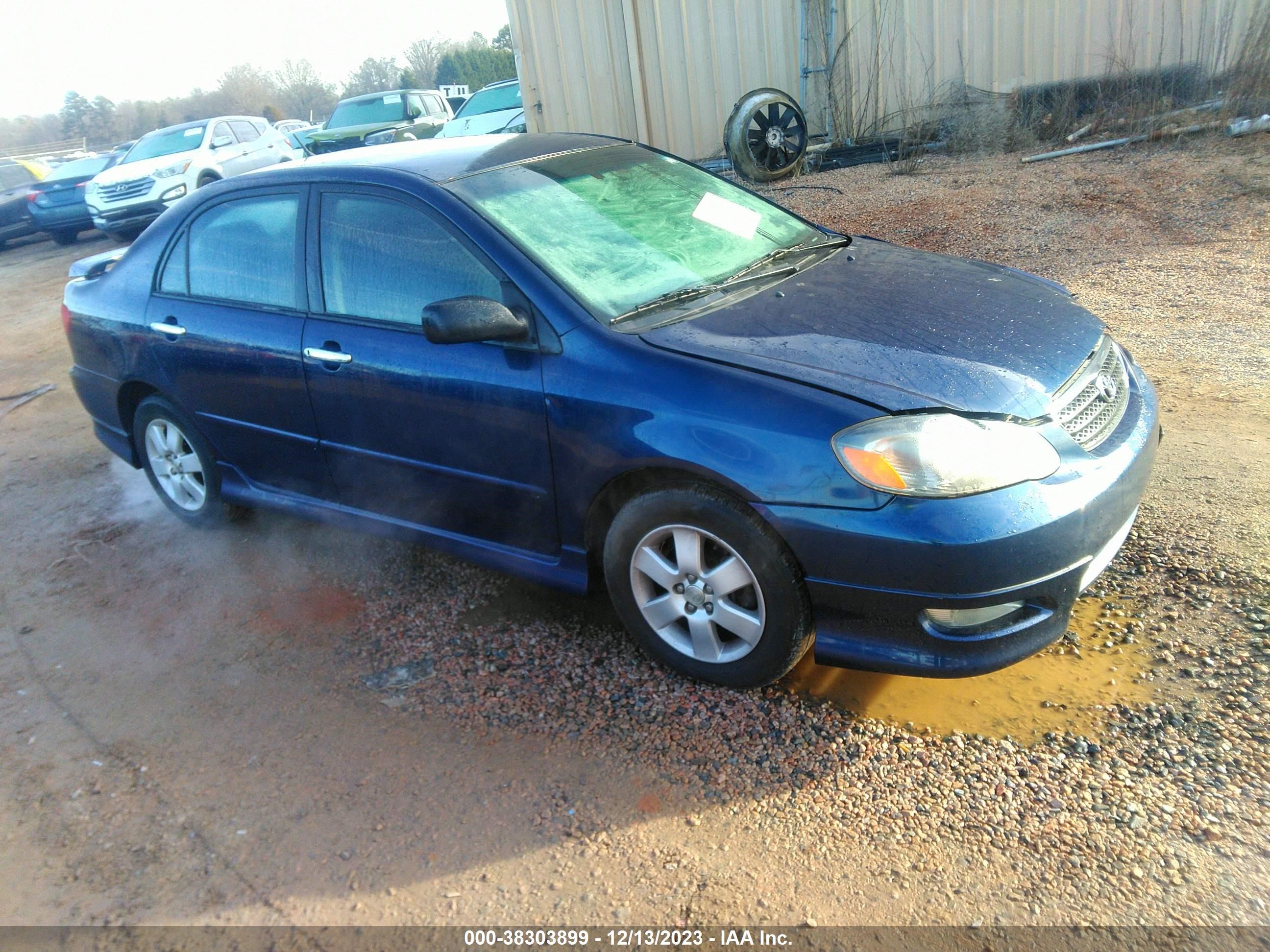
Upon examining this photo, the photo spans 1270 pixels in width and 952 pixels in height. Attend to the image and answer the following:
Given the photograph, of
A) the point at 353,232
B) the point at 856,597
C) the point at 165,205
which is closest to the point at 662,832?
the point at 856,597

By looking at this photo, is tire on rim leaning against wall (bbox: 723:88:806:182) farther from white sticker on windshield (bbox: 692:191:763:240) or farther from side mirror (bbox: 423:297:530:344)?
side mirror (bbox: 423:297:530:344)

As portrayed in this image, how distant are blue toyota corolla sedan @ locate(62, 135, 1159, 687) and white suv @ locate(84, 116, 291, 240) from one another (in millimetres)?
11530

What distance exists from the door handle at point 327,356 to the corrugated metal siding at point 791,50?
8.85 m

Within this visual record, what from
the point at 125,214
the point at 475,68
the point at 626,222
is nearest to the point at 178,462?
the point at 626,222

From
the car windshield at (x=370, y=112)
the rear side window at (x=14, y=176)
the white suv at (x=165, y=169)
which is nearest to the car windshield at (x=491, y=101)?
the white suv at (x=165, y=169)

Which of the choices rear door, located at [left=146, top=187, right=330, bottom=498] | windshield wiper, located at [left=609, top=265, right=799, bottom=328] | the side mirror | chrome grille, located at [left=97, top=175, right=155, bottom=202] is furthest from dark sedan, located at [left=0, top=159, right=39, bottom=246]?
windshield wiper, located at [left=609, top=265, right=799, bottom=328]

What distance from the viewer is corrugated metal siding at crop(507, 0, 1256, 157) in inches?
395

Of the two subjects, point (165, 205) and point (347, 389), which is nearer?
point (347, 389)

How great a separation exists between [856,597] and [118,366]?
3.89 metres

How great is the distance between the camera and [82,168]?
693 inches

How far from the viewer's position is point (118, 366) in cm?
474

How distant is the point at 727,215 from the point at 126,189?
45.5ft

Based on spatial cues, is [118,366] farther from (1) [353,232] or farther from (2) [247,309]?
(1) [353,232]

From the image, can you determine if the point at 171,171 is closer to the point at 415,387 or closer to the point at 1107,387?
the point at 415,387
